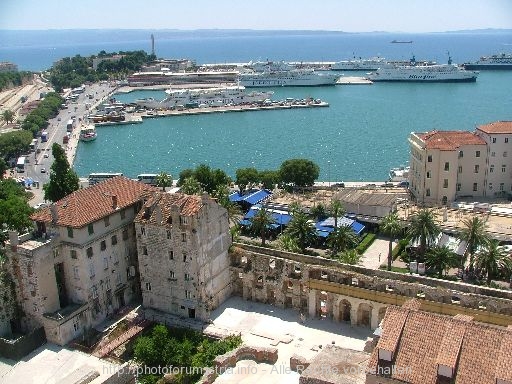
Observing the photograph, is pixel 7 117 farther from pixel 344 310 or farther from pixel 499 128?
pixel 344 310

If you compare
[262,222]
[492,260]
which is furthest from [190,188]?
[492,260]

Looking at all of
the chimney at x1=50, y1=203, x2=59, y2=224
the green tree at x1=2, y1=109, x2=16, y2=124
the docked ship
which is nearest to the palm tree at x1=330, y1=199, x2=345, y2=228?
the chimney at x1=50, y1=203, x2=59, y2=224

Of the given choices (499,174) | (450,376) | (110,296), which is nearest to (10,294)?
(110,296)

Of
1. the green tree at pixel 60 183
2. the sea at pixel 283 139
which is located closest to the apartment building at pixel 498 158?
the sea at pixel 283 139

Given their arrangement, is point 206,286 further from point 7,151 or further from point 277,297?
point 7,151

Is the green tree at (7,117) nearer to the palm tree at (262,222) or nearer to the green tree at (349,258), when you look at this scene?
the palm tree at (262,222)

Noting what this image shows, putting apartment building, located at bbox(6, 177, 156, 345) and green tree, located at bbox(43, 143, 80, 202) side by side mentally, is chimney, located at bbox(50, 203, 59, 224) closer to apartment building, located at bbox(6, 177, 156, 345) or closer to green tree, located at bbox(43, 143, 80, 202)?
apartment building, located at bbox(6, 177, 156, 345)

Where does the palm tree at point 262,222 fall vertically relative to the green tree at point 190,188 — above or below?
below
